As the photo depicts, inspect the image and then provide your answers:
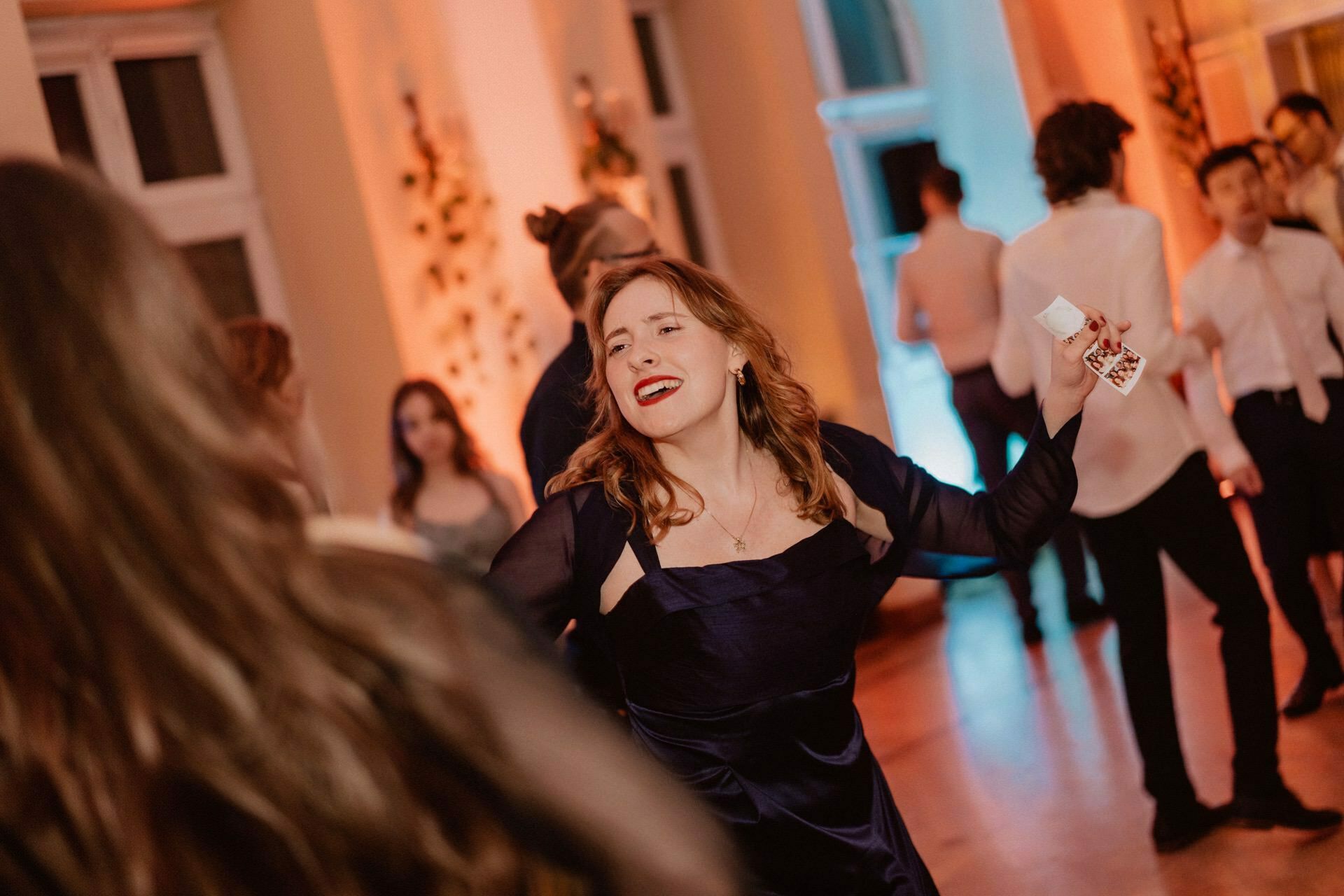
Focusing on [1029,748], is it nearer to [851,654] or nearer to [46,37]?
[851,654]

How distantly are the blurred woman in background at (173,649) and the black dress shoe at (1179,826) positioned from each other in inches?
104

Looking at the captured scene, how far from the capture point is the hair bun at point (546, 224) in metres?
2.90

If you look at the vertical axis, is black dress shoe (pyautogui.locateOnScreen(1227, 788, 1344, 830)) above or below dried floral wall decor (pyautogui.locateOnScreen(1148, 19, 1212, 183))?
below

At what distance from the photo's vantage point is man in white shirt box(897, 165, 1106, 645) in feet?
17.2

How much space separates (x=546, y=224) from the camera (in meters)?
2.94

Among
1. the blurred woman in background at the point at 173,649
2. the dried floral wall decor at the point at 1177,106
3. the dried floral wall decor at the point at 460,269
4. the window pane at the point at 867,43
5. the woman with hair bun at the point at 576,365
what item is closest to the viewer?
the blurred woman in background at the point at 173,649

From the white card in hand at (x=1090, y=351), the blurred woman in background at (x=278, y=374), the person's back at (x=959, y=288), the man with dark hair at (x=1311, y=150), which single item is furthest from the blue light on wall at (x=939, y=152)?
the white card in hand at (x=1090, y=351)

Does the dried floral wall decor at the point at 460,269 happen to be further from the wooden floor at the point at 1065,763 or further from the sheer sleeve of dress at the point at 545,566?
the sheer sleeve of dress at the point at 545,566

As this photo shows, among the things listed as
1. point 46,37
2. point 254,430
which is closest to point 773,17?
point 46,37

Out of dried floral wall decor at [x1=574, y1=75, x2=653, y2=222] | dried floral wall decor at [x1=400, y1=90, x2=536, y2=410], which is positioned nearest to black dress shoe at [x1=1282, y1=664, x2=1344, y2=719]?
dried floral wall decor at [x1=400, y1=90, x2=536, y2=410]

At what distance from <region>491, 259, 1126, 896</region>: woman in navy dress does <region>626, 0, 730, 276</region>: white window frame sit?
4.76m

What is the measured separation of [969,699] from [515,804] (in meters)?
3.98

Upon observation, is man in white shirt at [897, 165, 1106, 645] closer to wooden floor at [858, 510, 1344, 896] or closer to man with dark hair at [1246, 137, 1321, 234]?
wooden floor at [858, 510, 1344, 896]

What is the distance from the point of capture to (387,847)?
870 mm
